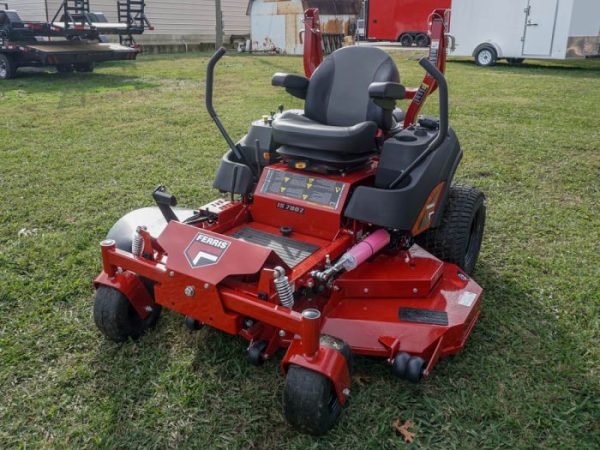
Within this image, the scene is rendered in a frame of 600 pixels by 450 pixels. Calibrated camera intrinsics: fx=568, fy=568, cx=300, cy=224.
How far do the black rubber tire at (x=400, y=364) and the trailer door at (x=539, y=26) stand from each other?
49.6 feet

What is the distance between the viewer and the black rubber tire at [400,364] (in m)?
2.68

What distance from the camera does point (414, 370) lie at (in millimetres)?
2658

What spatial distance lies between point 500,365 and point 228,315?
1468 millimetres

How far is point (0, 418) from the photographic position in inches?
102

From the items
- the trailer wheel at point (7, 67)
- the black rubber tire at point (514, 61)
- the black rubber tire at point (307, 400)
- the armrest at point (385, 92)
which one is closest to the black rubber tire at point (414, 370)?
the black rubber tire at point (307, 400)

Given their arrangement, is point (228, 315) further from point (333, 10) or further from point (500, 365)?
point (333, 10)

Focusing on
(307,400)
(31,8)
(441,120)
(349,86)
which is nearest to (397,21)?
(31,8)

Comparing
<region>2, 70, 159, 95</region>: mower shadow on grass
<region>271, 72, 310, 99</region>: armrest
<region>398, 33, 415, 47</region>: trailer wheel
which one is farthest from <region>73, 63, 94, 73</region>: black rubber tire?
<region>398, 33, 415, 47</region>: trailer wheel

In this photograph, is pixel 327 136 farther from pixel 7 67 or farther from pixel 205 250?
pixel 7 67

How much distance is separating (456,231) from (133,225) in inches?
80.3

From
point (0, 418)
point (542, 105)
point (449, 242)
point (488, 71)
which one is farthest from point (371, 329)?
point (488, 71)

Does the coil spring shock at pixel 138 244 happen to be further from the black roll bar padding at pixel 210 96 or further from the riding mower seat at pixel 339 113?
the riding mower seat at pixel 339 113

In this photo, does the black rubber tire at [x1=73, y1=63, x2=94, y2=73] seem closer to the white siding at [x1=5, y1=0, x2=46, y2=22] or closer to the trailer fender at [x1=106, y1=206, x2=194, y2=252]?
the white siding at [x1=5, y1=0, x2=46, y2=22]

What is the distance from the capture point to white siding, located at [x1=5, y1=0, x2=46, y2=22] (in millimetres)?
18812
